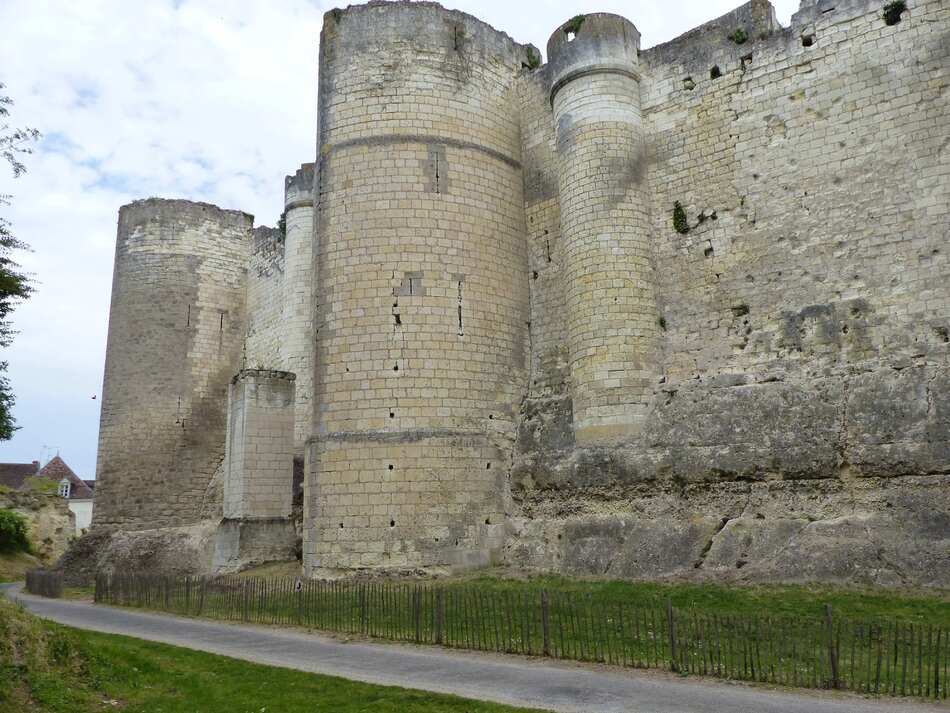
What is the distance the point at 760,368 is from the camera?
1477 centimetres

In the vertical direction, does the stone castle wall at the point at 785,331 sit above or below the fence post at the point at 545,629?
above

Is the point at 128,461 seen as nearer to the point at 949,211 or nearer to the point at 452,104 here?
the point at 452,104

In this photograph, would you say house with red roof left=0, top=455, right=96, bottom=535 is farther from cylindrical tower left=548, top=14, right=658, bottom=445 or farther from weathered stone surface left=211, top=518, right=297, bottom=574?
cylindrical tower left=548, top=14, right=658, bottom=445

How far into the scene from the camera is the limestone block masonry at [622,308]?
43.9 feet

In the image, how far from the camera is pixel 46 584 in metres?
20.9

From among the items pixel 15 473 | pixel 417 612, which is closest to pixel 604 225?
pixel 417 612

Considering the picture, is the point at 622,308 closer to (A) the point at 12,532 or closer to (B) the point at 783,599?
(B) the point at 783,599

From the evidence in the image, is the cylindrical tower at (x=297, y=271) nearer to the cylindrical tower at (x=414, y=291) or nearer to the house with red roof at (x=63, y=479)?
the cylindrical tower at (x=414, y=291)

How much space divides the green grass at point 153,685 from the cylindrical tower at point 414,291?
588 cm

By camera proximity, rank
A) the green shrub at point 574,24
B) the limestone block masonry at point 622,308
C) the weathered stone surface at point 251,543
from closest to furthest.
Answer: the limestone block masonry at point 622,308, the green shrub at point 574,24, the weathered stone surface at point 251,543

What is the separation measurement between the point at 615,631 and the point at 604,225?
8.54 metres

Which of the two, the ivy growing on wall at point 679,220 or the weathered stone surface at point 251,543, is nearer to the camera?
the ivy growing on wall at point 679,220

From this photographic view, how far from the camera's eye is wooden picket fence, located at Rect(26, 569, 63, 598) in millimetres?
20594

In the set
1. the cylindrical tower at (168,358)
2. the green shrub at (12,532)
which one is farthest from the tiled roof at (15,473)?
the cylindrical tower at (168,358)
